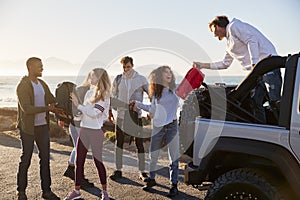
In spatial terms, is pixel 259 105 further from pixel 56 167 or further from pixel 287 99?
pixel 56 167

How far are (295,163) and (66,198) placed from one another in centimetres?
313

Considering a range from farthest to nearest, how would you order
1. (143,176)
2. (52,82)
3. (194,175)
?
(52,82) → (143,176) → (194,175)

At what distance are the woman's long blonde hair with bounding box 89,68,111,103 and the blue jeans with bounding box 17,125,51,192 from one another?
34.9 inches

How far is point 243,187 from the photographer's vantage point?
12.1 ft

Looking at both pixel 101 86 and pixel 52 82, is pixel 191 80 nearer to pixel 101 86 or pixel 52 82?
pixel 101 86

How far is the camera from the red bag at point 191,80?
5.07 meters

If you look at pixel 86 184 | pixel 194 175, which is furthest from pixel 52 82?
pixel 194 175

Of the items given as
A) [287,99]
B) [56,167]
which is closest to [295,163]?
[287,99]

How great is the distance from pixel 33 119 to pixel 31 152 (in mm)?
444

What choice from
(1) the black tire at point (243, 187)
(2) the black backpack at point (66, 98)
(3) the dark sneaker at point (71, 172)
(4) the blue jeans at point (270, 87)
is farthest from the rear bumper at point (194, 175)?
(3) the dark sneaker at point (71, 172)

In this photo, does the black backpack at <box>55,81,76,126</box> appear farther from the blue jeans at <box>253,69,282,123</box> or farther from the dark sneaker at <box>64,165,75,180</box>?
the blue jeans at <box>253,69,282,123</box>

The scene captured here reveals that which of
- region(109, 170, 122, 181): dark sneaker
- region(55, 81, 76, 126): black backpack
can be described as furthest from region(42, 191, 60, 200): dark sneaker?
region(109, 170, 122, 181): dark sneaker

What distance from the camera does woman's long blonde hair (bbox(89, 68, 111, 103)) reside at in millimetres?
5016

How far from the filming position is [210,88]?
4.43 m
